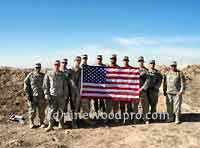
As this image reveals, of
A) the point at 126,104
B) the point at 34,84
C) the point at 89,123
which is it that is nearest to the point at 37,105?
the point at 34,84

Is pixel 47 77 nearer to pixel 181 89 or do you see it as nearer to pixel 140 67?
pixel 140 67

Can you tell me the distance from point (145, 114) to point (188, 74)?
18320 millimetres

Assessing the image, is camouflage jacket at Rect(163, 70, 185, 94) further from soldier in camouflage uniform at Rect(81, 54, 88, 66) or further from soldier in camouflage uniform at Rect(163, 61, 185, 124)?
soldier in camouflage uniform at Rect(81, 54, 88, 66)

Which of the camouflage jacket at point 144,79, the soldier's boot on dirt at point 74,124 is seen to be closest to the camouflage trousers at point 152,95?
the camouflage jacket at point 144,79

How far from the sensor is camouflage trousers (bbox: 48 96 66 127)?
934 cm

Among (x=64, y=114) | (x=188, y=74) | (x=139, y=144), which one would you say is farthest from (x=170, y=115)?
(x=188, y=74)

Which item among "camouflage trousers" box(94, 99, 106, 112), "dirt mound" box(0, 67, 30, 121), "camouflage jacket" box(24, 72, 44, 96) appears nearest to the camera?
"camouflage jacket" box(24, 72, 44, 96)

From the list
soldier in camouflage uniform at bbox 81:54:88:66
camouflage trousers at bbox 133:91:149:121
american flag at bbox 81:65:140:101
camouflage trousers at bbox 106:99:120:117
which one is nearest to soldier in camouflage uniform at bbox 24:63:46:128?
soldier in camouflage uniform at bbox 81:54:88:66

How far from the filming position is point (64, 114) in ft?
31.2

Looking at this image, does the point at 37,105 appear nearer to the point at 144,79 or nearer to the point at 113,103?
the point at 113,103

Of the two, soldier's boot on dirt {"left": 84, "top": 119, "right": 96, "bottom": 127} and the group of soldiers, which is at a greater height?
the group of soldiers

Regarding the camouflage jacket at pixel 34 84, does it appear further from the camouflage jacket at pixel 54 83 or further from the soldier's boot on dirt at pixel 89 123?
the soldier's boot on dirt at pixel 89 123

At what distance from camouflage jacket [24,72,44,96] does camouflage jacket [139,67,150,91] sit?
365cm

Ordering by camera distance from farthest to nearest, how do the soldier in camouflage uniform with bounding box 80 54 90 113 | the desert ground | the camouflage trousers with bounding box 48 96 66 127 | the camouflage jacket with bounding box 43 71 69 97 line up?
the soldier in camouflage uniform with bounding box 80 54 90 113 → the camouflage trousers with bounding box 48 96 66 127 → the camouflage jacket with bounding box 43 71 69 97 → the desert ground
